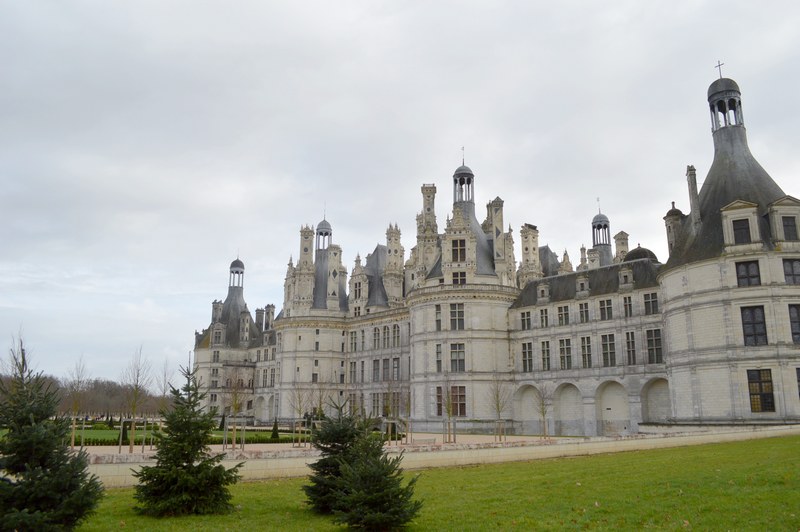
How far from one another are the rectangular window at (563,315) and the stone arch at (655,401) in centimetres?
812

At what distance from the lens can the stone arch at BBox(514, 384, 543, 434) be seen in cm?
5162

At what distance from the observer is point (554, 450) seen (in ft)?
89.3

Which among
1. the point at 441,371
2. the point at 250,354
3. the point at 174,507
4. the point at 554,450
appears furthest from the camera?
the point at 250,354

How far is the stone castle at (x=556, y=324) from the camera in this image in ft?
121

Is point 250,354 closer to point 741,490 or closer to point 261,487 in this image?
point 261,487

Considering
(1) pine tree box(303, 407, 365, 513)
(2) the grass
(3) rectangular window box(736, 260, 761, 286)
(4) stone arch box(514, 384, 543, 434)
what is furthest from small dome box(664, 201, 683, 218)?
(1) pine tree box(303, 407, 365, 513)

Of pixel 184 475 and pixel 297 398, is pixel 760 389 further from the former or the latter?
pixel 297 398

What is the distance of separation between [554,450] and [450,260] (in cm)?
2769

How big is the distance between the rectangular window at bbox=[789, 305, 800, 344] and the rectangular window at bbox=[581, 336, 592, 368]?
1479cm

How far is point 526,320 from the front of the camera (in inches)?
2094

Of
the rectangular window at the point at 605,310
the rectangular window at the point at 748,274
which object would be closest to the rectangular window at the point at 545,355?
the rectangular window at the point at 605,310

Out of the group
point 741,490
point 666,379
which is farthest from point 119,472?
point 666,379

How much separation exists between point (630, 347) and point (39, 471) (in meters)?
42.2

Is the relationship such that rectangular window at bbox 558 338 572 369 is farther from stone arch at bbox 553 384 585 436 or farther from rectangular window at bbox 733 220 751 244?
rectangular window at bbox 733 220 751 244
